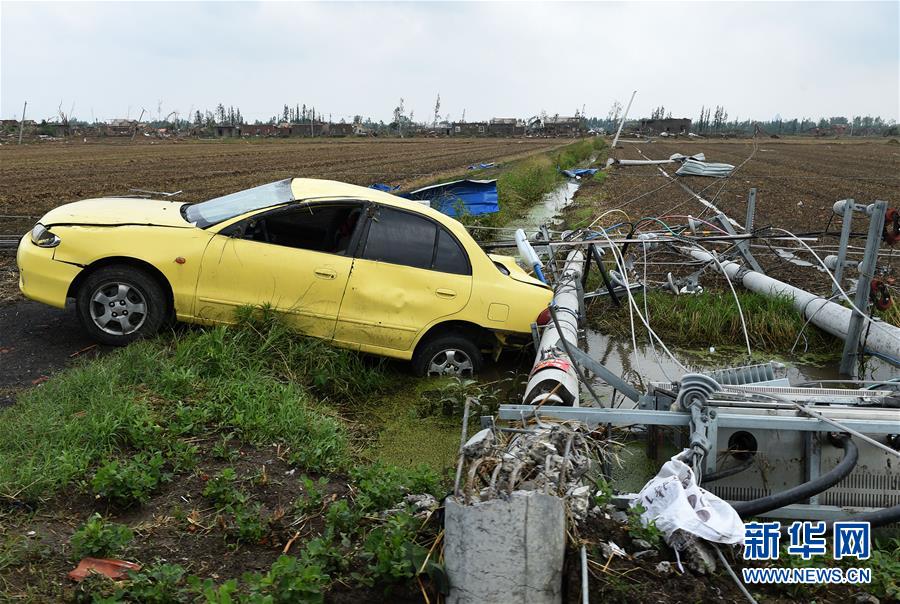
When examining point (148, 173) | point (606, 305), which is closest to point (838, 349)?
point (606, 305)

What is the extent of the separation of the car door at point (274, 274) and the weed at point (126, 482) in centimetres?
239

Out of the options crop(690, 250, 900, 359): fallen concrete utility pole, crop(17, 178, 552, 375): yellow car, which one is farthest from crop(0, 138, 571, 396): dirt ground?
crop(690, 250, 900, 359): fallen concrete utility pole

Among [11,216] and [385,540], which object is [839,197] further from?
[385,540]

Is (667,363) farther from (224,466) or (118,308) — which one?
(118,308)

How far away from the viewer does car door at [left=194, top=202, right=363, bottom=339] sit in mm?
6883

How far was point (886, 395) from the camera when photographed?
218 inches

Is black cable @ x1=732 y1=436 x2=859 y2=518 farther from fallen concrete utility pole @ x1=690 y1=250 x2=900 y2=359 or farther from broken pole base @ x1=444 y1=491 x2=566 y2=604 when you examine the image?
fallen concrete utility pole @ x1=690 y1=250 x2=900 y2=359

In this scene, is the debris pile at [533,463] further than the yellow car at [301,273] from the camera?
No

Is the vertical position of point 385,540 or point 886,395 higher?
point 886,395

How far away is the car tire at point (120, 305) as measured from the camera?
22.2ft

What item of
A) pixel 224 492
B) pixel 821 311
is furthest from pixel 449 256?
pixel 821 311

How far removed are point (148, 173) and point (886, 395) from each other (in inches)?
1049

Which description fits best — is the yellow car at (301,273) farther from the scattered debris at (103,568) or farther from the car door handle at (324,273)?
the scattered debris at (103,568)

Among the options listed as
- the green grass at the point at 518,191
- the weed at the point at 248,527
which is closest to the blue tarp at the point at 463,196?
the green grass at the point at 518,191
